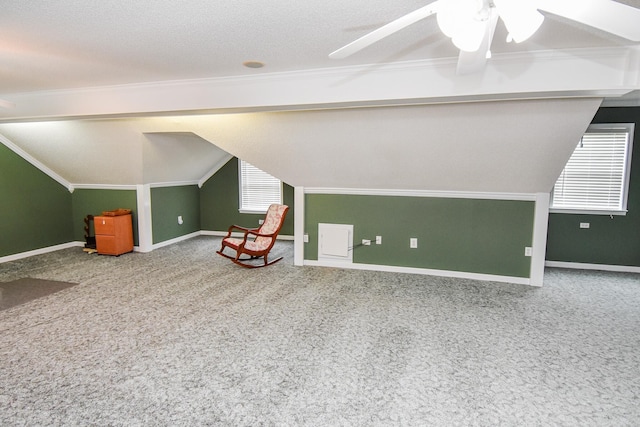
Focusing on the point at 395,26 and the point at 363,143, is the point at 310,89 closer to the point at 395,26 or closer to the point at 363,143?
the point at 363,143

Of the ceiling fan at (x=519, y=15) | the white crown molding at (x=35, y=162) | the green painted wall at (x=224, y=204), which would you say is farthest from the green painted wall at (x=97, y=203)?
the ceiling fan at (x=519, y=15)

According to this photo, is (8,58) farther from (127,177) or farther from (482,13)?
(482,13)

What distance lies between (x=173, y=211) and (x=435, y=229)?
14.8 ft

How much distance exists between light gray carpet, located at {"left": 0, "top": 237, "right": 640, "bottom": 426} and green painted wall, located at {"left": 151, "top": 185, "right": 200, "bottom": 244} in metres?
1.75

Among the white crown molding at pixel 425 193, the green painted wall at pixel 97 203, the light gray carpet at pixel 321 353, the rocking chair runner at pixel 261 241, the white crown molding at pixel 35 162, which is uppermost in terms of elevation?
the white crown molding at pixel 35 162

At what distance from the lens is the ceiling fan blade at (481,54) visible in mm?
1469

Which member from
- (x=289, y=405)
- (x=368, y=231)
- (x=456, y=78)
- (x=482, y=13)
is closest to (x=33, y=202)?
(x=368, y=231)

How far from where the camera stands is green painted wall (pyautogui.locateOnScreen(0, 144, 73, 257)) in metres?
5.35

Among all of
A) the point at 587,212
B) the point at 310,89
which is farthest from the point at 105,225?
the point at 587,212

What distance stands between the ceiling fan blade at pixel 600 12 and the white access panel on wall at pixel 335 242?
391 cm

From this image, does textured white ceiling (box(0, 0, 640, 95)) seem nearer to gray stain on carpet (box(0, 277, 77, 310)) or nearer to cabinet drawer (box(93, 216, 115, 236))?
gray stain on carpet (box(0, 277, 77, 310))

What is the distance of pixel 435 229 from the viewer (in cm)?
485

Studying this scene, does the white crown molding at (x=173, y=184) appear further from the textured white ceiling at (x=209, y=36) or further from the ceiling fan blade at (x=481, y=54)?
the ceiling fan blade at (x=481, y=54)

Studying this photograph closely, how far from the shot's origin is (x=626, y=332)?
324 cm
